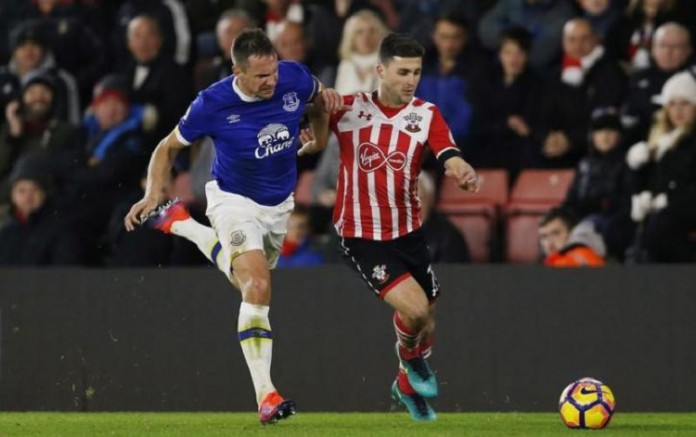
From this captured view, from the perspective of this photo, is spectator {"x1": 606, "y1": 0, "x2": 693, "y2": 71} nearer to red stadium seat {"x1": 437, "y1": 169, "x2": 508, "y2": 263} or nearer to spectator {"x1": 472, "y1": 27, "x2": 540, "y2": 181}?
spectator {"x1": 472, "y1": 27, "x2": 540, "y2": 181}

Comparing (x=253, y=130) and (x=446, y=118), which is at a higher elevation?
(x=253, y=130)

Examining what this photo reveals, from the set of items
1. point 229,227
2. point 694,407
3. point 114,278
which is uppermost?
point 229,227

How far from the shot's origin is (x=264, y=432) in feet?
29.9

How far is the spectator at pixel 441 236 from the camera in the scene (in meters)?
12.8

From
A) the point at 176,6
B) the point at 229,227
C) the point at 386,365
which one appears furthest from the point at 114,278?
the point at 176,6

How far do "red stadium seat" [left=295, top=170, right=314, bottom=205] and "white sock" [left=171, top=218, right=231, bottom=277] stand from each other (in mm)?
3201

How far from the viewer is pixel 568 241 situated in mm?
12484

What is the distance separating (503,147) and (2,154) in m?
4.61

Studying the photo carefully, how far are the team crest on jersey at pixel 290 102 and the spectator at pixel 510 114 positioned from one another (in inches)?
165

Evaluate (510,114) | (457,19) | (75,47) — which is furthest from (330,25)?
(75,47)

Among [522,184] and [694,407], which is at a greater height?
[522,184]

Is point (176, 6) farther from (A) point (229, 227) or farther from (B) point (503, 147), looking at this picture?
(A) point (229, 227)

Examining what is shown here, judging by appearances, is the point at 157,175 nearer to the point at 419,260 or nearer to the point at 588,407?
the point at 419,260

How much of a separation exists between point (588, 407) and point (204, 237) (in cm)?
269
